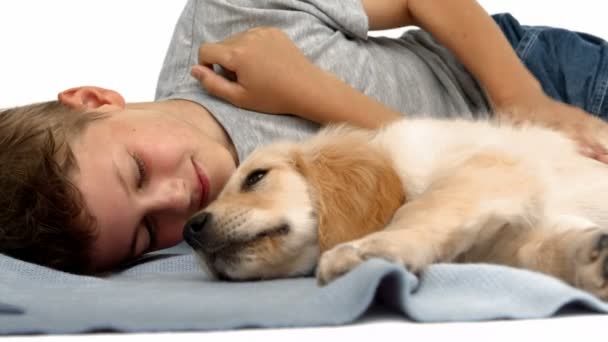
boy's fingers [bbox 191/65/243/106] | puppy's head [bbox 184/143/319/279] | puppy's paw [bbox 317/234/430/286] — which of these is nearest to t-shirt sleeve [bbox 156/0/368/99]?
boy's fingers [bbox 191/65/243/106]

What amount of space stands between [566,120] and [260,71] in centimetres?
86

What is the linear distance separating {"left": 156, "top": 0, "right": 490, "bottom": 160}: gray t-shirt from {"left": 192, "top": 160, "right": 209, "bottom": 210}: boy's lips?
1.59ft

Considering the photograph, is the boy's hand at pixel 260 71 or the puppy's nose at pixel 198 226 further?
the boy's hand at pixel 260 71

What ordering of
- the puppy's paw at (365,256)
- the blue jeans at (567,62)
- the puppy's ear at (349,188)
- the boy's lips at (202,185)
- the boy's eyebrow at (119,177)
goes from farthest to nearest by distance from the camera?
1. the blue jeans at (567,62)
2. the boy's lips at (202,185)
3. the boy's eyebrow at (119,177)
4. the puppy's ear at (349,188)
5. the puppy's paw at (365,256)

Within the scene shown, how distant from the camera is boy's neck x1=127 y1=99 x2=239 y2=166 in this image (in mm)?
2340

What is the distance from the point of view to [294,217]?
65.5 inches

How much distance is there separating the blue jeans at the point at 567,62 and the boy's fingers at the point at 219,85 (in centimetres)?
105

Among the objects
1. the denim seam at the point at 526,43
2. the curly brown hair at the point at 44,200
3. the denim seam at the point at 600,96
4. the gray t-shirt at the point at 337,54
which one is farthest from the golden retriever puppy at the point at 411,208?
the denim seam at the point at 526,43

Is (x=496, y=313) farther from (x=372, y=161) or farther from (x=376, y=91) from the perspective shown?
(x=376, y=91)

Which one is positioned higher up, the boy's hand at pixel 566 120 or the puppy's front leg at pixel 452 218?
the puppy's front leg at pixel 452 218

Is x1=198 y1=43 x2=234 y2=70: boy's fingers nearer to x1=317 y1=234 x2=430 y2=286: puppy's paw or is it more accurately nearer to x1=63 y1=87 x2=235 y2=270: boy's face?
x1=63 y1=87 x2=235 y2=270: boy's face

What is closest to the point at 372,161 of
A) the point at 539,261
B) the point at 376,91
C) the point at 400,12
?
the point at 539,261

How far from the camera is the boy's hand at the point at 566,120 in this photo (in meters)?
2.13

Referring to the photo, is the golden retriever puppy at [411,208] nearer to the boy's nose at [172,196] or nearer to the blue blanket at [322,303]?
the blue blanket at [322,303]
